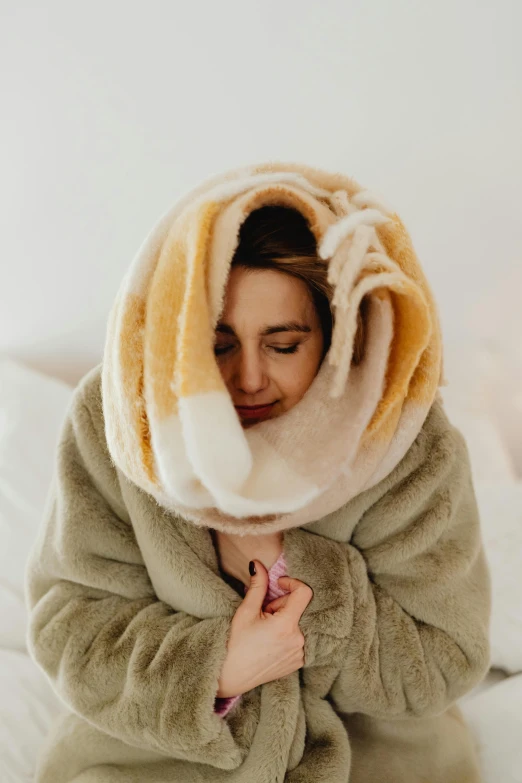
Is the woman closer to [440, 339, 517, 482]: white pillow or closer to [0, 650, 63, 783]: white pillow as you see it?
[0, 650, 63, 783]: white pillow

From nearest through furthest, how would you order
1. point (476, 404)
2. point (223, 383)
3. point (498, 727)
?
point (223, 383)
point (498, 727)
point (476, 404)

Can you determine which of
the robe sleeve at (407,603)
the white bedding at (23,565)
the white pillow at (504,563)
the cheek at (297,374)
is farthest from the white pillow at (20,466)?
the white pillow at (504,563)

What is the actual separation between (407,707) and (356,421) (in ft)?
1.27

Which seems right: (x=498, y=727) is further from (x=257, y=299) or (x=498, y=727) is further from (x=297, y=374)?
(x=257, y=299)

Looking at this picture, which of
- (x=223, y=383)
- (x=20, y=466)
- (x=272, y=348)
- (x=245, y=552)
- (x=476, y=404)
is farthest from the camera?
(x=476, y=404)

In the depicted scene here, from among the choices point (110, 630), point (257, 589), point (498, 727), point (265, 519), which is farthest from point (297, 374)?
point (498, 727)

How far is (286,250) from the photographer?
65cm

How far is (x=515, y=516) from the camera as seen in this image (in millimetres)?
1216

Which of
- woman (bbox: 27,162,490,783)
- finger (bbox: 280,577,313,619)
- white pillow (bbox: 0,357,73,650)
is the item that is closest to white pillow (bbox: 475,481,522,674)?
woman (bbox: 27,162,490,783)

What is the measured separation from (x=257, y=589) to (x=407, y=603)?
19cm

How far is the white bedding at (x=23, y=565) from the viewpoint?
0.88 metres

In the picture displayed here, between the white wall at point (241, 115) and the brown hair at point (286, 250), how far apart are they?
0.65m

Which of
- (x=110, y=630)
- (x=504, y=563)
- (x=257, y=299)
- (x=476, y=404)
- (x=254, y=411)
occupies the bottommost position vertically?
(x=504, y=563)

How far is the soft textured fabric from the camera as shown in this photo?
693mm
